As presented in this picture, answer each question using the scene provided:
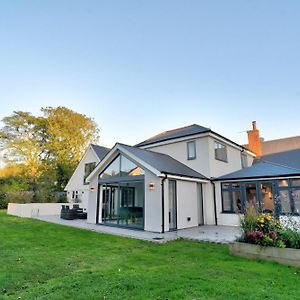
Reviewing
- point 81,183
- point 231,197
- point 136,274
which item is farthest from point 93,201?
point 136,274

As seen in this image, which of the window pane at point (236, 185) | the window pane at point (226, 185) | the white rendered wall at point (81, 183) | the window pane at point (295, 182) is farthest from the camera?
the white rendered wall at point (81, 183)

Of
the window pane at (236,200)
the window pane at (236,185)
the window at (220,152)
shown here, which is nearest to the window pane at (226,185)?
the window pane at (236,185)

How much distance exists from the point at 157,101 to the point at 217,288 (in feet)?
52.9

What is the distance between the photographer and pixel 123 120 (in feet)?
75.2

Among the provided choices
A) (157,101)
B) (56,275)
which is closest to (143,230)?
(56,275)

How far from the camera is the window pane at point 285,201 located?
13328 mm

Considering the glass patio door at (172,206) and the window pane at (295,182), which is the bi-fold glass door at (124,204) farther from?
the window pane at (295,182)

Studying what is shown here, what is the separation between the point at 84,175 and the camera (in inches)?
959

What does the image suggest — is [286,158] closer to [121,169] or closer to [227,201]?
[227,201]

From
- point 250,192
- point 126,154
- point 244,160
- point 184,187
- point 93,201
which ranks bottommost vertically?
point 93,201

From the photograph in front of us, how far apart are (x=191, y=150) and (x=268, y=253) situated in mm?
10595

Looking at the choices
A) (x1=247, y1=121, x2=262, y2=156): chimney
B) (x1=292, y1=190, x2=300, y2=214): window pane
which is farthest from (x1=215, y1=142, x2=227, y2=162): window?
(x1=247, y1=121, x2=262, y2=156): chimney

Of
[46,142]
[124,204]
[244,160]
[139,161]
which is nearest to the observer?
[139,161]

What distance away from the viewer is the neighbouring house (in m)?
12.4
